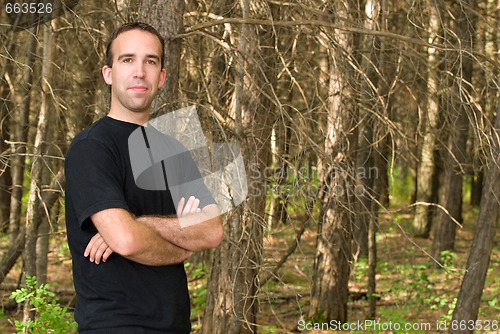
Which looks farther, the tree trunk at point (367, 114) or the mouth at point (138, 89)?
the tree trunk at point (367, 114)

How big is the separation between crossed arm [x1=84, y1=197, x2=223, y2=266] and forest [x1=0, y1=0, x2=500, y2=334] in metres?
0.86

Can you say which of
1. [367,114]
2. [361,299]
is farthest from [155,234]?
[361,299]

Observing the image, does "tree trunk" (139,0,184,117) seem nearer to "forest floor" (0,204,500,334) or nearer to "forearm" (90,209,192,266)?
"forearm" (90,209,192,266)

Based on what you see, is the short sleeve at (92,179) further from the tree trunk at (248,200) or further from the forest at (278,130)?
the tree trunk at (248,200)

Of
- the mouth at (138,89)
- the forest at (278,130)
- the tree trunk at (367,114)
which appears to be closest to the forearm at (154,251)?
the mouth at (138,89)

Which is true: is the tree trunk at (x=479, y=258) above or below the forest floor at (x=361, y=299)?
above

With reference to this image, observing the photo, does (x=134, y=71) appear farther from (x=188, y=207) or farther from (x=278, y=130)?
(x=278, y=130)

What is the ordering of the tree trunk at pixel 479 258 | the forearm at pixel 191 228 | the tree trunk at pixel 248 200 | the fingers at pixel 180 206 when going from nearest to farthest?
the forearm at pixel 191 228, the fingers at pixel 180 206, the tree trunk at pixel 248 200, the tree trunk at pixel 479 258

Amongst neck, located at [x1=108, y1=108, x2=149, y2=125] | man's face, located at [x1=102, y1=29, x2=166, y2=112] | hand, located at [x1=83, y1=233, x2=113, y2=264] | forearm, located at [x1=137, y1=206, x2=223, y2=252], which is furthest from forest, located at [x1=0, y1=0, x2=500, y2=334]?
hand, located at [x1=83, y1=233, x2=113, y2=264]

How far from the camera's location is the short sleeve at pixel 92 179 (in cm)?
222

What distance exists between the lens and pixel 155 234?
237cm

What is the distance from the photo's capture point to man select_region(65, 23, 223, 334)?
2.23m

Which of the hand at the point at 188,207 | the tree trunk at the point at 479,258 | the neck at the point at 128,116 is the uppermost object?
the neck at the point at 128,116

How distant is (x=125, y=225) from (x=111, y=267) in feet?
0.71
